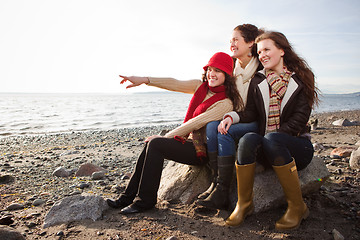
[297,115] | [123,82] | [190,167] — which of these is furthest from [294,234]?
[123,82]

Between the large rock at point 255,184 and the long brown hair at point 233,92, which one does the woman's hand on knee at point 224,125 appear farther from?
the large rock at point 255,184

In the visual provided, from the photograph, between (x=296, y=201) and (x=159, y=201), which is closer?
(x=296, y=201)

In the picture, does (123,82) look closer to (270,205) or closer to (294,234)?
(270,205)

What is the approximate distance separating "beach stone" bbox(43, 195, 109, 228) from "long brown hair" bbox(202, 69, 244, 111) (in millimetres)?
2324

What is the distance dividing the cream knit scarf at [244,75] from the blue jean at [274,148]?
31.1 inches

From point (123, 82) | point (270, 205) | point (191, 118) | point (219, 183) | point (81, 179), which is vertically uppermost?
point (123, 82)

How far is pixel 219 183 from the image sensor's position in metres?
3.49

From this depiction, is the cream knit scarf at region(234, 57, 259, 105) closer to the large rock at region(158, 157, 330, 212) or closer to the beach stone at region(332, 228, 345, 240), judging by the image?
the large rock at region(158, 157, 330, 212)

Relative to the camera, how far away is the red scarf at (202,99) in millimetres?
3857

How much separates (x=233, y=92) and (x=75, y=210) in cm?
270

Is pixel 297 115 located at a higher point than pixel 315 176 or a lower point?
higher

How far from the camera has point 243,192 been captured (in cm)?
322

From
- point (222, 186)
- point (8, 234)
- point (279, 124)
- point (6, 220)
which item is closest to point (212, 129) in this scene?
point (222, 186)

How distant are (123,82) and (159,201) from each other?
1.90 metres
